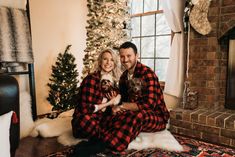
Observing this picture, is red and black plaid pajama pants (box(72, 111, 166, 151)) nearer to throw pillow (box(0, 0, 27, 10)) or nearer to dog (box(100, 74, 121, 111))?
dog (box(100, 74, 121, 111))

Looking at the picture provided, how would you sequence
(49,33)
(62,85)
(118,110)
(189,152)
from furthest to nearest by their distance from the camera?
(49,33), (62,85), (118,110), (189,152)

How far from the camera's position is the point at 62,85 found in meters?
3.53

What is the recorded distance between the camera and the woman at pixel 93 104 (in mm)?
2186

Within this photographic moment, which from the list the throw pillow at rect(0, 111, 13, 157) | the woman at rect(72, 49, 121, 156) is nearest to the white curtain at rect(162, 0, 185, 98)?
the woman at rect(72, 49, 121, 156)

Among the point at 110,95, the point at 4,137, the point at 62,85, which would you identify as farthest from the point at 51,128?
the point at 4,137

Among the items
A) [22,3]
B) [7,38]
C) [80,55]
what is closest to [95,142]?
[7,38]

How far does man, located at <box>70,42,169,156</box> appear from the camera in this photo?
2.04 m

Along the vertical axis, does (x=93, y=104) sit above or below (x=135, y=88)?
below

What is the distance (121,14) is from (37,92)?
1992mm

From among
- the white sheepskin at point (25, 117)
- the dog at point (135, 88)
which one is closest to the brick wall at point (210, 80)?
the dog at point (135, 88)

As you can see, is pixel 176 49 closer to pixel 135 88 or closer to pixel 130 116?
pixel 135 88

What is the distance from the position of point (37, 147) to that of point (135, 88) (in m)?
1.19

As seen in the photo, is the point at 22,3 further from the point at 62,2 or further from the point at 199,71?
the point at 199,71

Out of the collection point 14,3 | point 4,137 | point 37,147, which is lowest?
point 37,147
